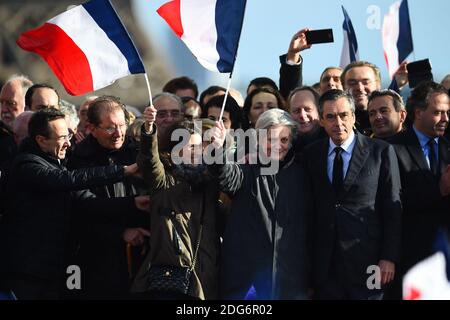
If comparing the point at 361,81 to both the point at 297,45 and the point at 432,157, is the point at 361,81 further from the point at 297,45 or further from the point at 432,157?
the point at 432,157

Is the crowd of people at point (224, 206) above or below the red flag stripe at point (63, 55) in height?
below

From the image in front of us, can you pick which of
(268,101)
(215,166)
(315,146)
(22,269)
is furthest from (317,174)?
(22,269)

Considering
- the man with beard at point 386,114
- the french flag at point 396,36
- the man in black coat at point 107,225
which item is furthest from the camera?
the french flag at point 396,36

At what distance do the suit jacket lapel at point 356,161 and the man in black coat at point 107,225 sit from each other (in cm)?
Answer: 175

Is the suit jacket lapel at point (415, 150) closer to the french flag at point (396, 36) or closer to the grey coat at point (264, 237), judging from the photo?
the grey coat at point (264, 237)

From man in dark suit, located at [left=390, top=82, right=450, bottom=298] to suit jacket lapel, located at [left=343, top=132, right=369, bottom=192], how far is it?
417 mm

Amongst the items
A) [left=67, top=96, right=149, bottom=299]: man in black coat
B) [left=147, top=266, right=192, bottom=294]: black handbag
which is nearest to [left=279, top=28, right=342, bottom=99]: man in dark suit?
[left=67, top=96, right=149, bottom=299]: man in black coat

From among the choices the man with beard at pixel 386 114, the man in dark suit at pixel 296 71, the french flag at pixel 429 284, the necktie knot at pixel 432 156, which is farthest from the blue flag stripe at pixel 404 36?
the french flag at pixel 429 284

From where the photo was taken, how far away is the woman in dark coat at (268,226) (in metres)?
8.65

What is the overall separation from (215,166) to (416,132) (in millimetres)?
2065

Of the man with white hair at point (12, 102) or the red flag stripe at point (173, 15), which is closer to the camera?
the red flag stripe at point (173, 15)

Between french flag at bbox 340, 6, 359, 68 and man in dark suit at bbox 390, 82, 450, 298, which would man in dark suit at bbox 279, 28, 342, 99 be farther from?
man in dark suit at bbox 390, 82, 450, 298

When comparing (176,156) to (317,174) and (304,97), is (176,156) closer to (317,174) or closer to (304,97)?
(317,174)
